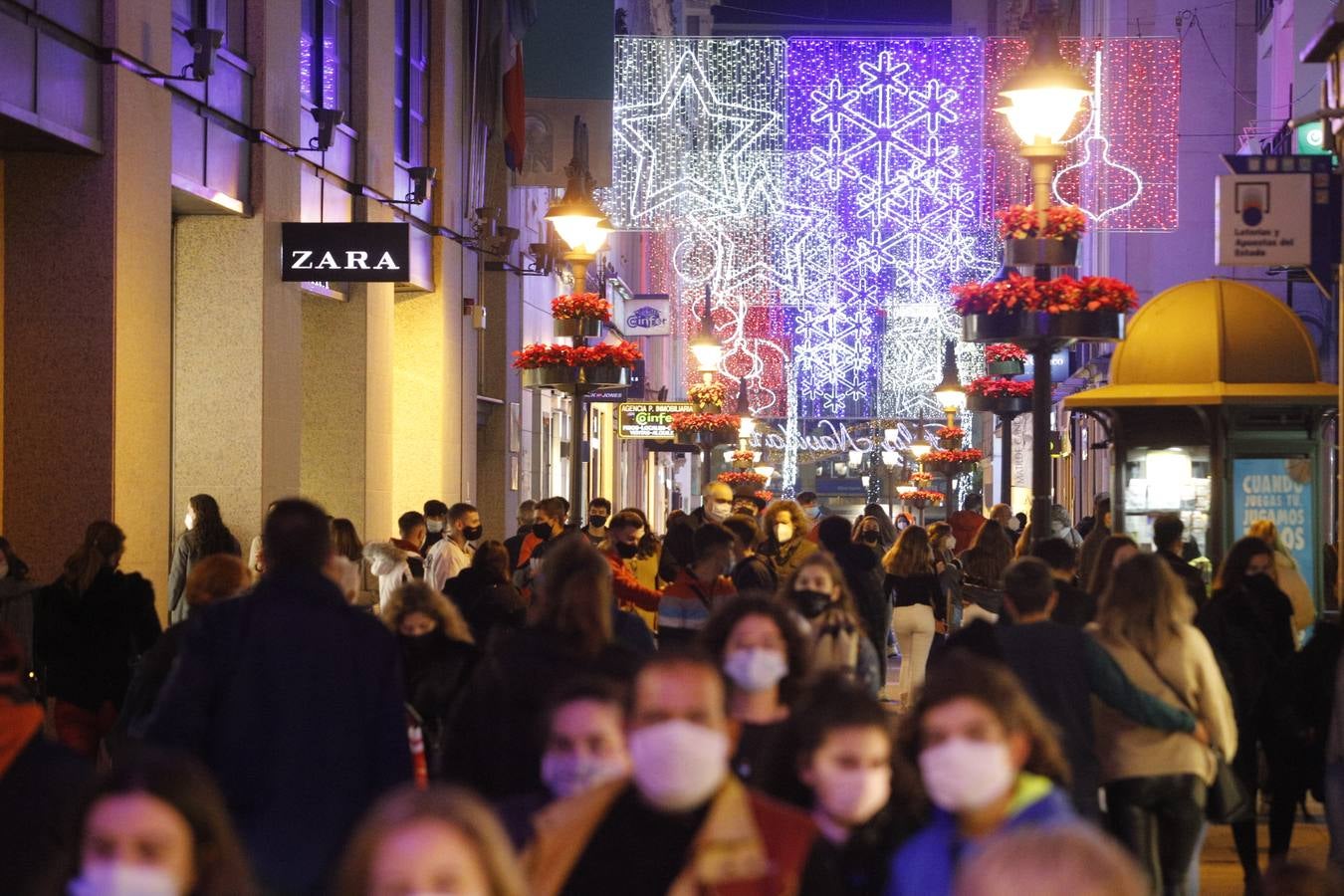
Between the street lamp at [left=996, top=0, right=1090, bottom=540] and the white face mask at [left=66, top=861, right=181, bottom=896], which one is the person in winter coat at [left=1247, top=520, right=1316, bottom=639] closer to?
the street lamp at [left=996, top=0, right=1090, bottom=540]

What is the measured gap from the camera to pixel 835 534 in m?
13.8

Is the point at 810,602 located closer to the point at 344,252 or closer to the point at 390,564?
the point at 390,564

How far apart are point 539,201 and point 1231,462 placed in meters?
24.1

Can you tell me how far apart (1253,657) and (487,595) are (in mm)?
4099

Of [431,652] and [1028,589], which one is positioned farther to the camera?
[431,652]

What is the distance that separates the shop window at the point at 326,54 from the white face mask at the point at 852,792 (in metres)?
17.3

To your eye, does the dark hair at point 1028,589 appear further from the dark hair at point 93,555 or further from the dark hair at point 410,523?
the dark hair at point 410,523

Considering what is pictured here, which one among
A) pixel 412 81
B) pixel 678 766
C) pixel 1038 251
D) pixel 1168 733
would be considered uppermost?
pixel 412 81

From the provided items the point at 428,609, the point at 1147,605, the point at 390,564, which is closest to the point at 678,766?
the point at 1147,605

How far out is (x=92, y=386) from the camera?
610 inches

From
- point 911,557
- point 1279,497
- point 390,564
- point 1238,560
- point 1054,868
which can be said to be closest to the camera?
point 1054,868

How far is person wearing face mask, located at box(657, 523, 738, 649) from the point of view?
457 inches

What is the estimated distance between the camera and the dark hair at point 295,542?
257 inches

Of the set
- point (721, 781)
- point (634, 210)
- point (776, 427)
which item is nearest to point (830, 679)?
point (721, 781)
